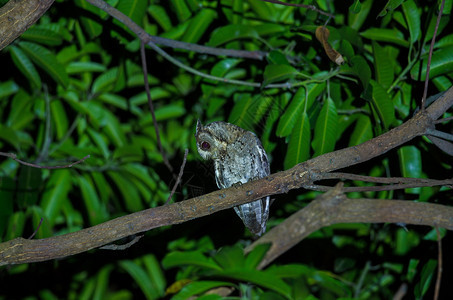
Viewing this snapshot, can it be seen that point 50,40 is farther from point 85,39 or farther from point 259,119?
point 259,119

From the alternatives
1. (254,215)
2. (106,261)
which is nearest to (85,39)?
(254,215)

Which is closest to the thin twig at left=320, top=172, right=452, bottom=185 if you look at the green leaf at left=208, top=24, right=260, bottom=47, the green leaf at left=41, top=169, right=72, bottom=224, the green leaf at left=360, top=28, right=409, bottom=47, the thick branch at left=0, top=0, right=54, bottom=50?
the green leaf at left=360, top=28, right=409, bottom=47

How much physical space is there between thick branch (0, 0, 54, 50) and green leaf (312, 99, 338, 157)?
5.31 feet

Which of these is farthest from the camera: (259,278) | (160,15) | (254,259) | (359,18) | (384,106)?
(160,15)

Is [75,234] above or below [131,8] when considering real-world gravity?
below

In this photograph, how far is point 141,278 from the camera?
3.91m

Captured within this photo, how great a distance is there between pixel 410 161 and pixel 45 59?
261 centimetres

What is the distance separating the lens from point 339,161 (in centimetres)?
189

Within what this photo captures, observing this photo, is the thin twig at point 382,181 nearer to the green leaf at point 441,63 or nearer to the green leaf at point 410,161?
the green leaf at point 410,161

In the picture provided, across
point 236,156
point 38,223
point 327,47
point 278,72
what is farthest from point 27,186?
point 327,47

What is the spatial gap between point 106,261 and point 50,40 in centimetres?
263

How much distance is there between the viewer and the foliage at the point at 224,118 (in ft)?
8.18

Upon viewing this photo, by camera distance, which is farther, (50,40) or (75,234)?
(50,40)

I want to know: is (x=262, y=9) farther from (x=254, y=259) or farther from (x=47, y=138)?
(x=47, y=138)
